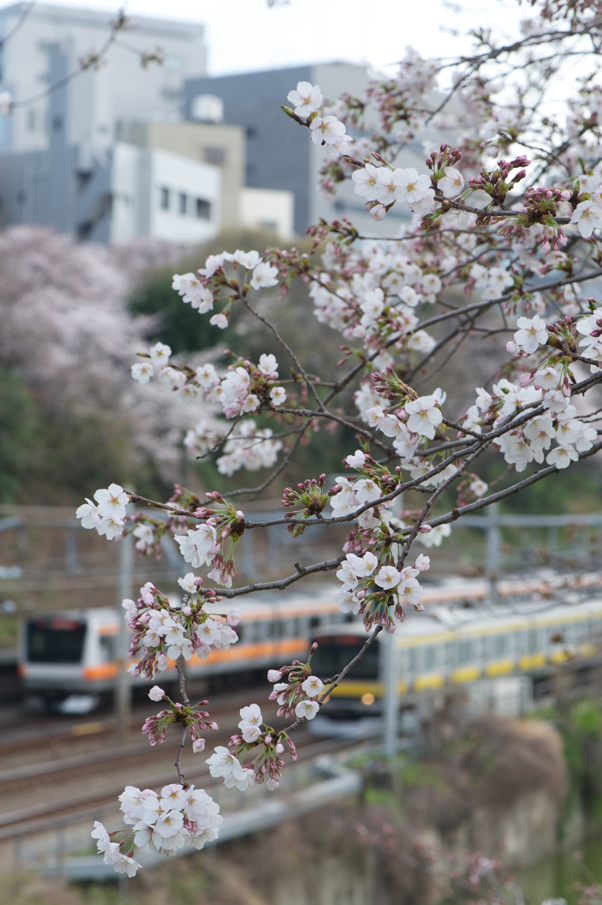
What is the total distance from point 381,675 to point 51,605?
6691mm

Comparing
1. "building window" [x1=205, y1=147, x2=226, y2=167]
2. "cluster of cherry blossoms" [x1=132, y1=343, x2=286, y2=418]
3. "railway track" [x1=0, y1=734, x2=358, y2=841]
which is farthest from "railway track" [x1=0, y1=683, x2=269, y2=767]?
"building window" [x1=205, y1=147, x2=226, y2=167]

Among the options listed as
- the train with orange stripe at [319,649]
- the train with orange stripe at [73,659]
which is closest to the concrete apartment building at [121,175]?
the train with orange stripe at [319,649]

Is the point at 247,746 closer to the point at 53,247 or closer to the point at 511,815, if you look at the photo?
the point at 511,815

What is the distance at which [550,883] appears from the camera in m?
13.9

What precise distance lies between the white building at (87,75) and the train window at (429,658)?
76.0 feet

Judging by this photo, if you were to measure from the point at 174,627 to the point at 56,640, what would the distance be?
13786 millimetres

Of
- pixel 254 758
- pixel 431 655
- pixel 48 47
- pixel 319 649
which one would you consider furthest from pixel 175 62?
pixel 254 758

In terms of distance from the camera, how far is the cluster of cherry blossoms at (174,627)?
1.86 meters

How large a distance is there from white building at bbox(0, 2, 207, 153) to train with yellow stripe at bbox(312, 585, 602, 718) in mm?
22303

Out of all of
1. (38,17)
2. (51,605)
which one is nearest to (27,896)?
(51,605)

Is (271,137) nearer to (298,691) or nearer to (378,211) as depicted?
(378,211)

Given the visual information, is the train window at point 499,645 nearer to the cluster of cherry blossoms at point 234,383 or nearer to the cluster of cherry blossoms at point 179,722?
the cluster of cherry blossoms at point 234,383

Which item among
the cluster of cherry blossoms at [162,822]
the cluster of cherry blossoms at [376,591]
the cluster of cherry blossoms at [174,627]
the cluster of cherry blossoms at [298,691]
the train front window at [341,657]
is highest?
the cluster of cherry blossoms at [376,591]

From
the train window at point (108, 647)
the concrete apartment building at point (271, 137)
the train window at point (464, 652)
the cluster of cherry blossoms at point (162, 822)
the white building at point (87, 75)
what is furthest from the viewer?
the concrete apartment building at point (271, 137)
